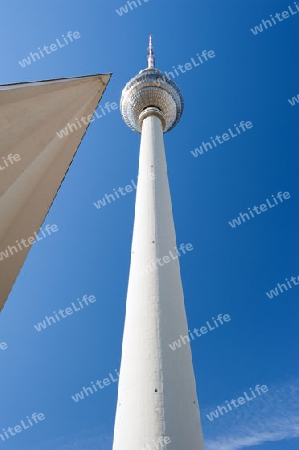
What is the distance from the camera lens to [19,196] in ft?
15.5

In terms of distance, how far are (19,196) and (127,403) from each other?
551 inches

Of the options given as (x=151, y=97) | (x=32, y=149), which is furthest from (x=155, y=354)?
(x=151, y=97)

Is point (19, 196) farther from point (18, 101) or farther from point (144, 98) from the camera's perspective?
point (144, 98)

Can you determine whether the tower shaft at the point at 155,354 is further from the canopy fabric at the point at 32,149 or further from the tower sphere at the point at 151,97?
the tower sphere at the point at 151,97

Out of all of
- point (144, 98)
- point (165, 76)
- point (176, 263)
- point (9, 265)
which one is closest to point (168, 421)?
point (176, 263)

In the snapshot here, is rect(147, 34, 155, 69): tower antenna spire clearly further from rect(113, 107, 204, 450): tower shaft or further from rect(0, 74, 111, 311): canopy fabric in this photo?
rect(0, 74, 111, 311): canopy fabric

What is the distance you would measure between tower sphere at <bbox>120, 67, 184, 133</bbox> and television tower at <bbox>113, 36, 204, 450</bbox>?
1551cm

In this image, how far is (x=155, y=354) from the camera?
16562mm

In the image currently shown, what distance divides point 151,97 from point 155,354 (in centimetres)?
3453

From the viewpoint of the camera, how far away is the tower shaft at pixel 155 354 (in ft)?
46.9

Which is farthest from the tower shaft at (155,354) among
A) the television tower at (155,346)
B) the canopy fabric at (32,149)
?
the canopy fabric at (32,149)

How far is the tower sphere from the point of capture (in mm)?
42250

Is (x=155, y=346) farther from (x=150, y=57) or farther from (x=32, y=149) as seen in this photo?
(x=150, y=57)

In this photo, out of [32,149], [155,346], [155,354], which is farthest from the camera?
[155,346]
